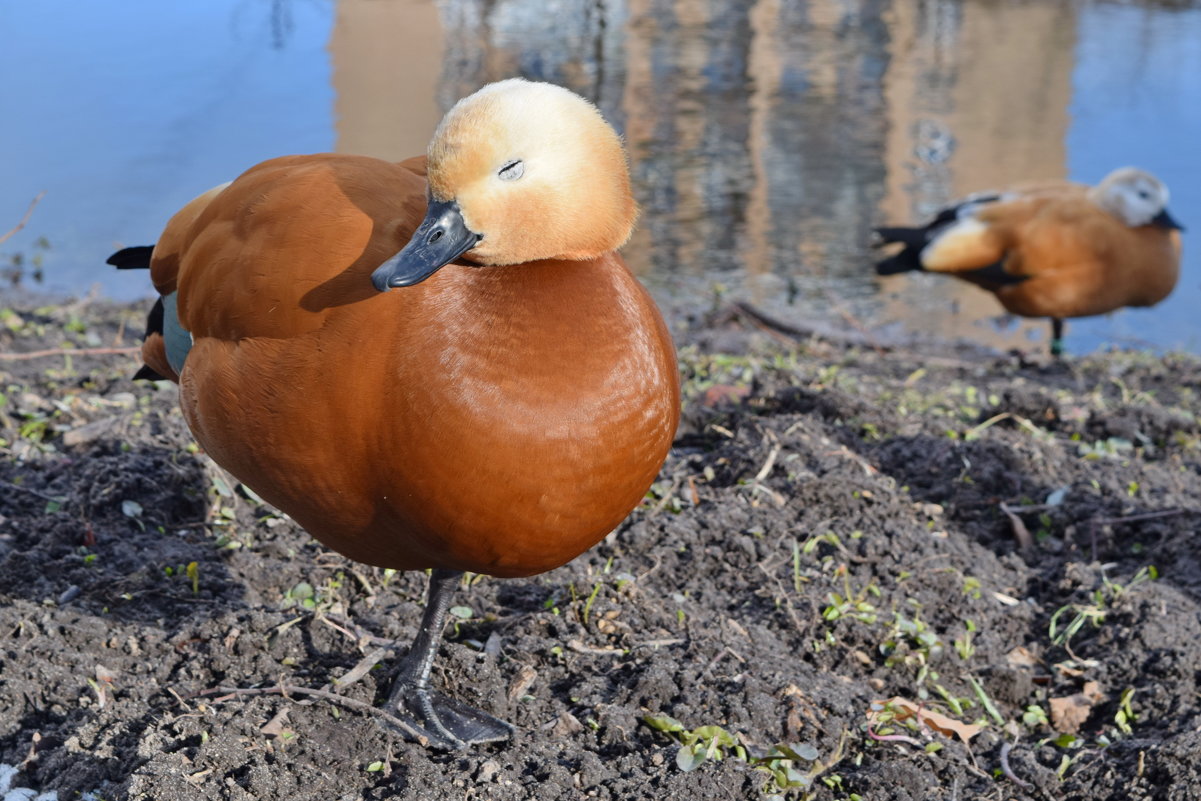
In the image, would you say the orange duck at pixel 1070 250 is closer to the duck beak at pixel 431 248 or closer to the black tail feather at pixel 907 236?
the black tail feather at pixel 907 236

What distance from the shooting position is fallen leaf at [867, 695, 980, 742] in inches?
102

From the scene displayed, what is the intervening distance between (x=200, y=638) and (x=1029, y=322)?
6.40 meters

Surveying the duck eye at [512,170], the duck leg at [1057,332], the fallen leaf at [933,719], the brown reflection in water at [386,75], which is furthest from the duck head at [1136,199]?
the duck eye at [512,170]

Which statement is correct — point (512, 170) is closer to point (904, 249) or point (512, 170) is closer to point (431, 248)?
point (431, 248)

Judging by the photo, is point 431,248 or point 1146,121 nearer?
point 431,248

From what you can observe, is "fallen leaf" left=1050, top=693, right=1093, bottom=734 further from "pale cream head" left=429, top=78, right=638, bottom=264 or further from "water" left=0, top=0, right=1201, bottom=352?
"water" left=0, top=0, right=1201, bottom=352

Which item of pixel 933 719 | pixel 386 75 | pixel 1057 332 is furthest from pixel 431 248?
pixel 386 75

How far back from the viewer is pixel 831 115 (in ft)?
34.3

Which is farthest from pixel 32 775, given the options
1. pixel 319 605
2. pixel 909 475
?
pixel 909 475

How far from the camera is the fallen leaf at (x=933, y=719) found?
2.59m

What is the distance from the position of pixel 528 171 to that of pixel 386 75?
377 inches

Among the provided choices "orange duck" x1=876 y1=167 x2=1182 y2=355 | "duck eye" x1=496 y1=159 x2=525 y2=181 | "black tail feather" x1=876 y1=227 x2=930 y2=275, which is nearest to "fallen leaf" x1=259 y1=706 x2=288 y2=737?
"duck eye" x1=496 y1=159 x2=525 y2=181

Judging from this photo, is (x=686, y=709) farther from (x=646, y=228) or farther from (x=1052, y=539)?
(x=646, y=228)

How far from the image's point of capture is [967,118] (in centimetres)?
1058
